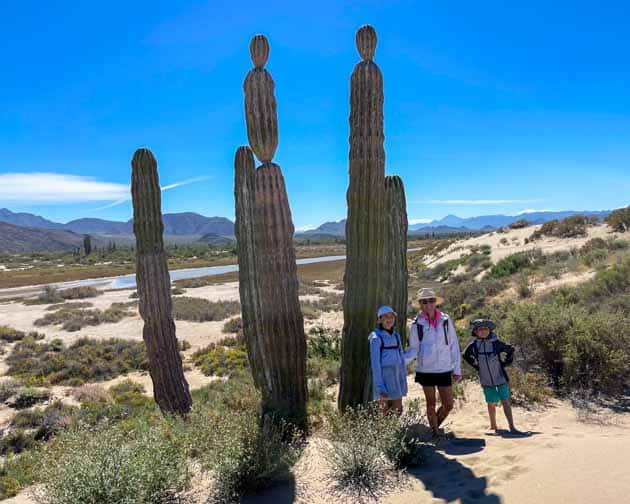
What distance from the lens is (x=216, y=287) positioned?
3106 cm

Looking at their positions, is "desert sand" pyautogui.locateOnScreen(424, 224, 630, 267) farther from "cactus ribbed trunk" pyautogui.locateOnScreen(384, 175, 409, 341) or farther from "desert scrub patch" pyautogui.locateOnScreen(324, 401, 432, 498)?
"desert scrub patch" pyautogui.locateOnScreen(324, 401, 432, 498)

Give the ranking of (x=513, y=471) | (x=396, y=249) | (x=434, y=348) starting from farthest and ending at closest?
1. (x=396, y=249)
2. (x=434, y=348)
3. (x=513, y=471)

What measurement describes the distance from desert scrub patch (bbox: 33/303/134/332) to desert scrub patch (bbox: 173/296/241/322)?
2.59m

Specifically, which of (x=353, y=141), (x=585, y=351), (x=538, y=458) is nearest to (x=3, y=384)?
(x=353, y=141)

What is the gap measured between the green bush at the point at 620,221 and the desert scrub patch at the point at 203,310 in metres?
19.1

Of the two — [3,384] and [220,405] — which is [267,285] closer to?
[220,405]

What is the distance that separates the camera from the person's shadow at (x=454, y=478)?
12.1ft

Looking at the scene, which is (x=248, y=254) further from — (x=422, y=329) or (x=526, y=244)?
(x=526, y=244)

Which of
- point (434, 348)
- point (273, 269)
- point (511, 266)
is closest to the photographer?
point (434, 348)

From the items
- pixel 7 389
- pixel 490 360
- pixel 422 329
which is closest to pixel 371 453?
pixel 422 329

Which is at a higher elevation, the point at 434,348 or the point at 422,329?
the point at 422,329

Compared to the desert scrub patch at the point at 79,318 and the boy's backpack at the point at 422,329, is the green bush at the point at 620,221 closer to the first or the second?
the boy's backpack at the point at 422,329

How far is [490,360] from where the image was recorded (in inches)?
209

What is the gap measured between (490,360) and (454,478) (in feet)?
5.61
